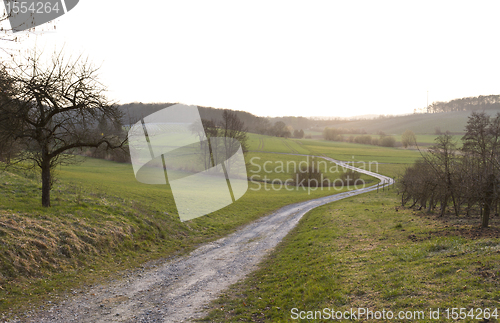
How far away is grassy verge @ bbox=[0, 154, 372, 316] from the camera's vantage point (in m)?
10.8

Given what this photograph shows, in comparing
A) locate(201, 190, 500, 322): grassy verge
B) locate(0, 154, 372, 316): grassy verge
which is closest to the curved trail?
locate(201, 190, 500, 322): grassy verge

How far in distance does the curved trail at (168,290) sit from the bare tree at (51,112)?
27.7ft

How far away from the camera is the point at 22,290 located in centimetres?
1015

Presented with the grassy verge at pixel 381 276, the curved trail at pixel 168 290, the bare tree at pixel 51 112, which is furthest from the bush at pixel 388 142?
the bare tree at pixel 51 112

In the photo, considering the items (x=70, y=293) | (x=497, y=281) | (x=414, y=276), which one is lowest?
(x=70, y=293)

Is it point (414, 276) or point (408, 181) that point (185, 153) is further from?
point (414, 276)

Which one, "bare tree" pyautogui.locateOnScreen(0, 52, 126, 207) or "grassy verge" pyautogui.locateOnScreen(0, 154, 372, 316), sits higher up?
"bare tree" pyautogui.locateOnScreen(0, 52, 126, 207)

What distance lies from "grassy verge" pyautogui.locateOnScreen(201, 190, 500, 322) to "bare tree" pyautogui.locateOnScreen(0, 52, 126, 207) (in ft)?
40.2

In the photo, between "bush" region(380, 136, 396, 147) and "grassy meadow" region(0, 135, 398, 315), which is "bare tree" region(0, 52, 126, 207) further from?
"bush" region(380, 136, 396, 147)

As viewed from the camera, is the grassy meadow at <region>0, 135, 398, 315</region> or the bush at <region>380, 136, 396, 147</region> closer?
the grassy meadow at <region>0, 135, 398, 315</region>

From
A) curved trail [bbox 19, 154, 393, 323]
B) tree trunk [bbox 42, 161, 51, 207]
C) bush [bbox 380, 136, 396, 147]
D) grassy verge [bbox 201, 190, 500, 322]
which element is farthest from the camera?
bush [bbox 380, 136, 396, 147]

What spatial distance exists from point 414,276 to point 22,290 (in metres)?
14.5

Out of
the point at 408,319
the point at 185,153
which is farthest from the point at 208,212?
the point at 185,153

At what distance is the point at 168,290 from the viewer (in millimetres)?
11727
